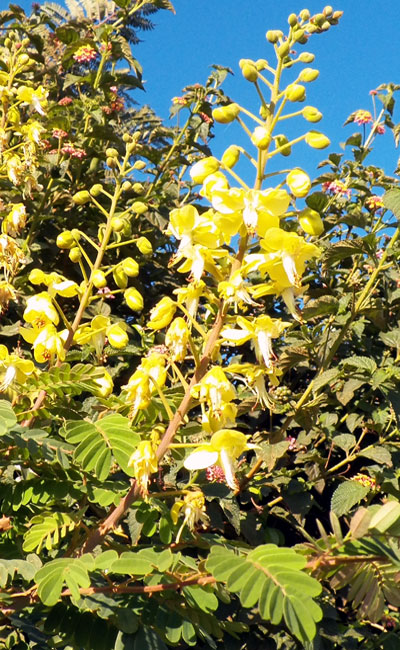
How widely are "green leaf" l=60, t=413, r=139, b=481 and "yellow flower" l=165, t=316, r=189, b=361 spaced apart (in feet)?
0.63

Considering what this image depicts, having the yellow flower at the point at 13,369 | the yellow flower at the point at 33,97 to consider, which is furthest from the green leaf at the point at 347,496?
the yellow flower at the point at 33,97

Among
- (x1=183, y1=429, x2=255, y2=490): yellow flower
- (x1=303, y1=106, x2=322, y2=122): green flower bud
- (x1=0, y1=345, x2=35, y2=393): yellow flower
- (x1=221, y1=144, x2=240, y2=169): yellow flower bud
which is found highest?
(x1=303, y1=106, x2=322, y2=122): green flower bud

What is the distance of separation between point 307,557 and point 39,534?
71 cm

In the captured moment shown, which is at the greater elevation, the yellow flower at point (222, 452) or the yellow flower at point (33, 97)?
the yellow flower at point (33, 97)

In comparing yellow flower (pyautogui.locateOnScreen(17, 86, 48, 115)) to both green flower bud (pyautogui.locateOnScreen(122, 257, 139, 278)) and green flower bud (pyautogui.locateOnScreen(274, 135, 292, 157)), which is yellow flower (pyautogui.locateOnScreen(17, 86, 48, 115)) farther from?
green flower bud (pyautogui.locateOnScreen(274, 135, 292, 157))

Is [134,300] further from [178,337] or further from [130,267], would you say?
[178,337]

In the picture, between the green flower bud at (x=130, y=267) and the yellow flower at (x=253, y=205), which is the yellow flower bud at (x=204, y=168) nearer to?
the yellow flower at (x=253, y=205)

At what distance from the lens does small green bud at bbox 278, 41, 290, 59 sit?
1.59 m

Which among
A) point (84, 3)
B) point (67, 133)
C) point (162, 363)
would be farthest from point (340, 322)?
point (84, 3)

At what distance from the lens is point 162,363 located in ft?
4.91

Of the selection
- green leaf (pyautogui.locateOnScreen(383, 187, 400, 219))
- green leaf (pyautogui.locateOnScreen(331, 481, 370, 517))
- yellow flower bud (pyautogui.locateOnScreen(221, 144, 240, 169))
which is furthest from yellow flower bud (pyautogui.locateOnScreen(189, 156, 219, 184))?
green leaf (pyautogui.locateOnScreen(331, 481, 370, 517))

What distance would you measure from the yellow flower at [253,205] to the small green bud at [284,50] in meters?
0.38

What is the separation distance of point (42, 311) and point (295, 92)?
860 mm

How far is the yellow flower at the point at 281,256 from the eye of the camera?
1453mm
